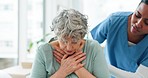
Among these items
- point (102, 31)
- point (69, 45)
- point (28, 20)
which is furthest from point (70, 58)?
point (28, 20)

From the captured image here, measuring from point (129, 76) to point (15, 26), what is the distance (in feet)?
4.70

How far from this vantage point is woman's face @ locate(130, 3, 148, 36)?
4.78 feet

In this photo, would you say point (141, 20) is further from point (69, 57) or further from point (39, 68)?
point (39, 68)

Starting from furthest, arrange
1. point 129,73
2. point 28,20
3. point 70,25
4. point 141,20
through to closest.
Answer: point 28,20
point 129,73
point 141,20
point 70,25

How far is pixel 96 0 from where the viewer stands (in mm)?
3387

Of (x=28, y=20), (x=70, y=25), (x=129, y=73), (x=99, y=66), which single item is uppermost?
(x=70, y=25)

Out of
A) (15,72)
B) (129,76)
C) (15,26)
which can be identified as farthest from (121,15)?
(15,26)

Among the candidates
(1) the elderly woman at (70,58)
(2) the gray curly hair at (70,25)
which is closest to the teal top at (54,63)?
(1) the elderly woman at (70,58)

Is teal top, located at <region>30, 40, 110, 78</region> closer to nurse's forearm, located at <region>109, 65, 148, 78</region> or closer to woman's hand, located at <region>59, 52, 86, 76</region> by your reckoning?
woman's hand, located at <region>59, 52, 86, 76</region>

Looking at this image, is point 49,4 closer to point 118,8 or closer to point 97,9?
point 97,9

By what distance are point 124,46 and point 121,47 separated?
2cm

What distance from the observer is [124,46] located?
5.63 feet

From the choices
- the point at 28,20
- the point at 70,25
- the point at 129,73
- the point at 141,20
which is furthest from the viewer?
the point at 28,20

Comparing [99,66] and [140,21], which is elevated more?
[140,21]
